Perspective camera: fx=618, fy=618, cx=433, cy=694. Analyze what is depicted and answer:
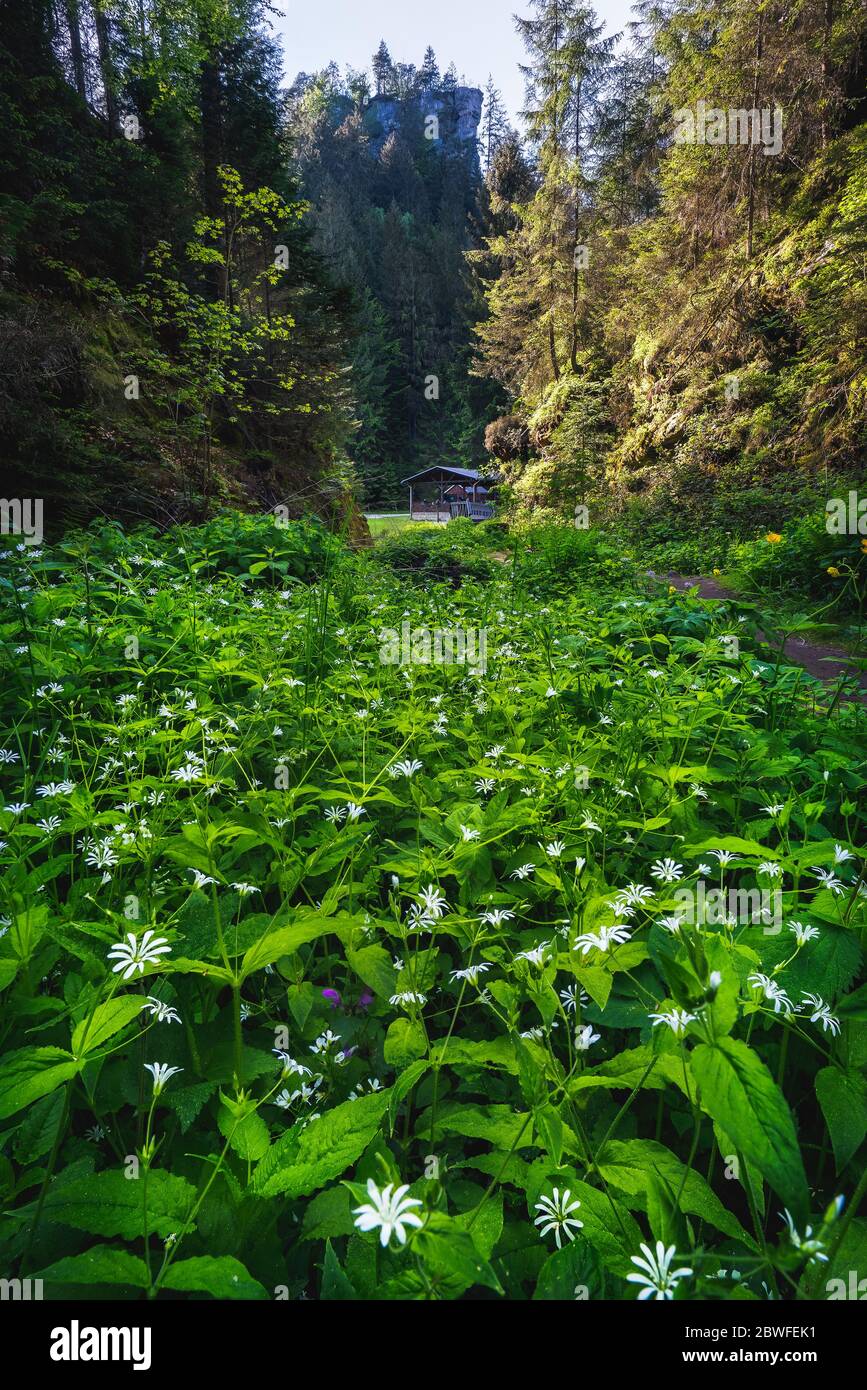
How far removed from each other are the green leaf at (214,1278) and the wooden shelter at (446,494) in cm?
3925

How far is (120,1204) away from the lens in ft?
3.06

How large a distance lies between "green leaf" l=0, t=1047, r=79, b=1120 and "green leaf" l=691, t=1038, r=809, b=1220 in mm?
876

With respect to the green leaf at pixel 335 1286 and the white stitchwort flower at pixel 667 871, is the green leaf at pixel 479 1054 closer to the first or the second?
the green leaf at pixel 335 1286

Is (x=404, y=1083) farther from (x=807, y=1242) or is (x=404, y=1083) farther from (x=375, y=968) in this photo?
(x=807, y=1242)

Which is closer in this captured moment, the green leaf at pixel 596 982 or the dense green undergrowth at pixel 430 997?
the dense green undergrowth at pixel 430 997

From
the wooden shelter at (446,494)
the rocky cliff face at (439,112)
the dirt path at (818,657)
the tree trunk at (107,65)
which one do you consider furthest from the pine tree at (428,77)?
the dirt path at (818,657)

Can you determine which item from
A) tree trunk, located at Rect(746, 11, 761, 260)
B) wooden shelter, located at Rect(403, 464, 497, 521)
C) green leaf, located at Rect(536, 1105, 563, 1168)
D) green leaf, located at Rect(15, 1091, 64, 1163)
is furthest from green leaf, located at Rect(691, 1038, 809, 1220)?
wooden shelter, located at Rect(403, 464, 497, 521)

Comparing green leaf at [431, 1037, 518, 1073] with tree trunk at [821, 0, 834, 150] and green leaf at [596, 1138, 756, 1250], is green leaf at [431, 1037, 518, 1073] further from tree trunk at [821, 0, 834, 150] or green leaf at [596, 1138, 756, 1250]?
tree trunk at [821, 0, 834, 150]

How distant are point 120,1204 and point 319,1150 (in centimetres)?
30

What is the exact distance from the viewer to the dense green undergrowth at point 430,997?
0.89 m

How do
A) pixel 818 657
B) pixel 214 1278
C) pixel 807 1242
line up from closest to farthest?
pixel 807 1242 → pixel 214 1278 → pixel 818 657

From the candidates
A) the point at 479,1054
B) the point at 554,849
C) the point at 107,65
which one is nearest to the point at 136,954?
the point at 479,1054
